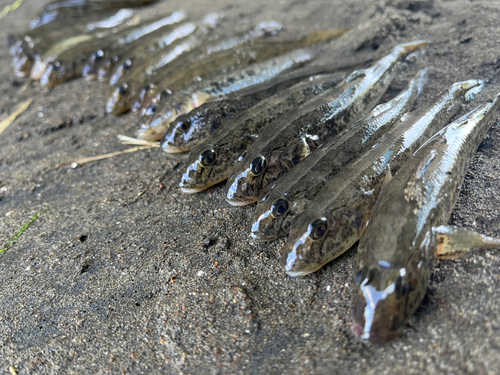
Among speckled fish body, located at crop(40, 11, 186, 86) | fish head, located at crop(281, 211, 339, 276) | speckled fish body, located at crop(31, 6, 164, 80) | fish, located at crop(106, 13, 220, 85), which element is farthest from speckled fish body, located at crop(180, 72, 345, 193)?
speckled fish body, located at crop(31, 6, 164, 80)

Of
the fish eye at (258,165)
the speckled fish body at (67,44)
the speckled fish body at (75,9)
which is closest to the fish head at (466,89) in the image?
the fish eye at (258,165)

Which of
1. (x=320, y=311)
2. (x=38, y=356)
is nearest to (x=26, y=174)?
(x=38, y=356)

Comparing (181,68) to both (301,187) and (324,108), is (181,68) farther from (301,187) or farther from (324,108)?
(301,187)

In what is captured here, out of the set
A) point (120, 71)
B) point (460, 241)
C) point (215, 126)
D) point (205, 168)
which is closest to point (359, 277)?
point (460, 241)

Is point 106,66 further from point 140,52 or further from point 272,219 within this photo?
point 272,219

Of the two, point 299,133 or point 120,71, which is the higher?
point 120,71

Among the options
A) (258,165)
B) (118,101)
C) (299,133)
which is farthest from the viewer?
(118,101)

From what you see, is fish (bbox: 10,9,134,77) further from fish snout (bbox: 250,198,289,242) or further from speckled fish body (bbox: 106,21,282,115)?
fish snout (bbox: 250,198,289,242)
